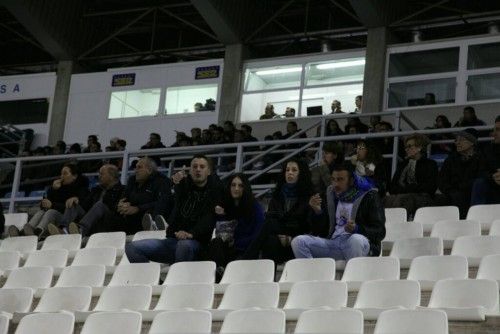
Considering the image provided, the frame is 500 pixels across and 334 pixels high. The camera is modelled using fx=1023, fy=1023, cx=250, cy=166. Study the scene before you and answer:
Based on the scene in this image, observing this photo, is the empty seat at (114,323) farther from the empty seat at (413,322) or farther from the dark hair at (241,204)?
the dark hair at (241,204)

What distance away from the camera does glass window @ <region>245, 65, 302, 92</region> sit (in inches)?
730

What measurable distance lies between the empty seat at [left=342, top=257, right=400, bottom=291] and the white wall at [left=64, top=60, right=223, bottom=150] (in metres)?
11.5

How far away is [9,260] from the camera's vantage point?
382 inches

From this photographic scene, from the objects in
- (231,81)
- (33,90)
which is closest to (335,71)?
(231,81)

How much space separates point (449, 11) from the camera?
1805 centimetres

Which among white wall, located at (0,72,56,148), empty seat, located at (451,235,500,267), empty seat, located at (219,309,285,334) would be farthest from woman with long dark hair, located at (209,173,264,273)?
white wall, located at (0,72,56,148)

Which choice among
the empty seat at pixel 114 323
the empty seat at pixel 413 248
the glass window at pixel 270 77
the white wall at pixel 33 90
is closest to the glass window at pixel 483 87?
the glass window at pixel 270 77

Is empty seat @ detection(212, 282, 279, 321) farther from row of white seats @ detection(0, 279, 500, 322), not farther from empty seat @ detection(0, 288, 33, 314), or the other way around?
empty seat @ detection(0, 288, 33, 314)

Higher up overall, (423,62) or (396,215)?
(423,62)

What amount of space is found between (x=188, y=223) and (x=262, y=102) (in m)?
10.2

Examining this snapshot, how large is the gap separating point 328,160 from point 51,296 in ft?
10.1

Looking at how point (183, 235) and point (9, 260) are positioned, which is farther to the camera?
point (9, 260)

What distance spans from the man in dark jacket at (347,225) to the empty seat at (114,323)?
1.80 m

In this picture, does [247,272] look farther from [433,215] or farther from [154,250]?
[433,215]
